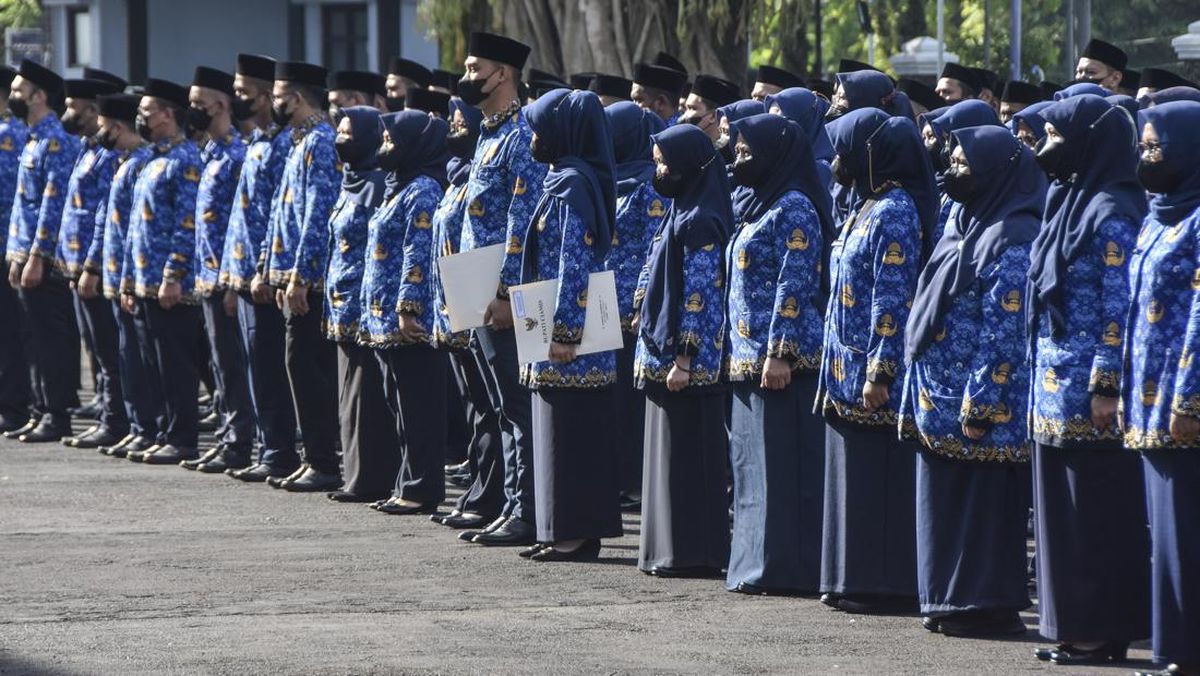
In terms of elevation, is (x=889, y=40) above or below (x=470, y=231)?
above

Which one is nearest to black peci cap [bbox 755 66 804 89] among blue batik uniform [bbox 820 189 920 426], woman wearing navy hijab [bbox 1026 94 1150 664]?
blue batik uniform [bbox 820 189 920 426]

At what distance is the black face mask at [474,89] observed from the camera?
37.3 feet

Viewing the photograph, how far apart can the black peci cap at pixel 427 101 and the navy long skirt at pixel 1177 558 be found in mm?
6150

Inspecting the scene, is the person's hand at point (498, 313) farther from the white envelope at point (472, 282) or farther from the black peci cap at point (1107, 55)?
the black peci cap at point (1107, 55)

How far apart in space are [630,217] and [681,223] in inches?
87.9

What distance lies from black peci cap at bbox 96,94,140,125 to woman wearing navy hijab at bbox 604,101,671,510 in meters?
4.05

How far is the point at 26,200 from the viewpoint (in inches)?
641

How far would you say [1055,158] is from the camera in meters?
8.25

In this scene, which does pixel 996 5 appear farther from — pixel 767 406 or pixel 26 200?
pixel 767 406

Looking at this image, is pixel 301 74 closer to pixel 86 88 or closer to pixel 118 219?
pixel 118 219

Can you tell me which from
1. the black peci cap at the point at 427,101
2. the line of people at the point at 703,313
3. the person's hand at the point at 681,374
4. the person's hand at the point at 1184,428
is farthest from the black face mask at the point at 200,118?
the person's hand at the point at 1184,428

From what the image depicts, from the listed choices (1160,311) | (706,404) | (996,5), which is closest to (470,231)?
(706,404)

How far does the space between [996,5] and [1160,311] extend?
2266cm

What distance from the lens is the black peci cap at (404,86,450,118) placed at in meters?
12.9
